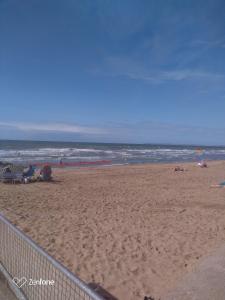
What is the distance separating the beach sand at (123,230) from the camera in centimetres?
518

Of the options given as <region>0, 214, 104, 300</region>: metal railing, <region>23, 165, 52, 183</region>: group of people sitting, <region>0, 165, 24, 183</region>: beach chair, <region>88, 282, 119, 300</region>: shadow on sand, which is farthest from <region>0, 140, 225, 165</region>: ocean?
<region>88, 282, 119, 300</region>: shadow on sand

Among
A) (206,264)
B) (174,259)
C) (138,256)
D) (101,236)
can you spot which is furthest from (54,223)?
(206,264)

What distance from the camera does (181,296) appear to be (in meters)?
4.39

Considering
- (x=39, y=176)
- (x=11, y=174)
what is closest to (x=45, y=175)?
(x=39, y=176)

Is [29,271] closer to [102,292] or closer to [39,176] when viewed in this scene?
[102,292]

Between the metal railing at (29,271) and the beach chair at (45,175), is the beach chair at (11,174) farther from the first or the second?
the metal railing at (29,271)

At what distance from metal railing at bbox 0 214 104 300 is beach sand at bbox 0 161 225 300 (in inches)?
49.9

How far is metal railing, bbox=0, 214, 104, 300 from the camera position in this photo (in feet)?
10.9

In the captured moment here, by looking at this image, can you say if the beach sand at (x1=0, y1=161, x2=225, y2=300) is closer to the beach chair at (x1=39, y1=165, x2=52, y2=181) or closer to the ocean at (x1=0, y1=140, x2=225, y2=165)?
the beach chair at (x1=39, y1=165, x2=52, y2=181)

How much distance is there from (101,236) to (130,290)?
7.77 feet

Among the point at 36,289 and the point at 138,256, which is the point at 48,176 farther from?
the point at 36,289

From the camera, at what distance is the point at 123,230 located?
7.52m

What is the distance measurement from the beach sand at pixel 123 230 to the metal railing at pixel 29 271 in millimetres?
1268

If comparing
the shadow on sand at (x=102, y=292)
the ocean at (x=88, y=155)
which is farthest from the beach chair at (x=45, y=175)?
the ocean at (x=88, y=155)
